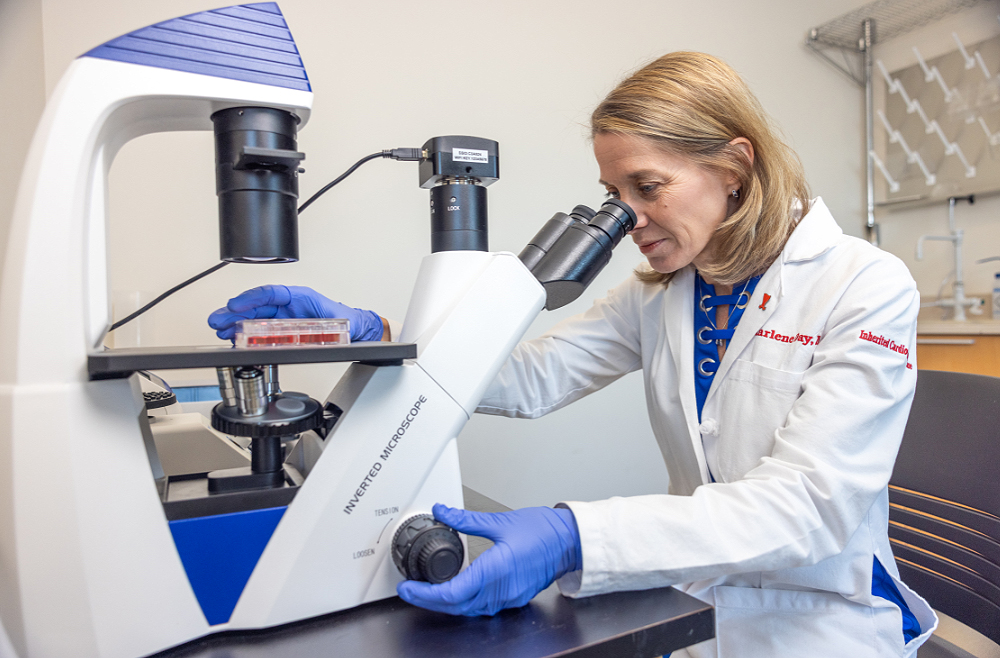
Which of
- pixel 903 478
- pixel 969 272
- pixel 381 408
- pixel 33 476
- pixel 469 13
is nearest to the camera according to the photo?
pixel 33 476

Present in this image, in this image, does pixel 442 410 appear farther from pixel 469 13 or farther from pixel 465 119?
pixel 469 13

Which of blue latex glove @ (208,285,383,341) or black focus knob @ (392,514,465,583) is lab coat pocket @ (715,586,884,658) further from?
blue latex glove @ (208,285,383,341)

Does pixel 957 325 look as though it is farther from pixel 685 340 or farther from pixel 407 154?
pixel 407 154

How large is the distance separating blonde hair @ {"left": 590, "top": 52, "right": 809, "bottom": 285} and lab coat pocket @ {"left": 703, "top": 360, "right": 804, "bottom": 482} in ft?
0.65

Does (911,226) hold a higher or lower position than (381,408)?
higher

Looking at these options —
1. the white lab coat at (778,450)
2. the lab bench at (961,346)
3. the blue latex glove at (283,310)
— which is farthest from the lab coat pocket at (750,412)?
the lab bench at (961,346)

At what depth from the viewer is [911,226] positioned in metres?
2.92

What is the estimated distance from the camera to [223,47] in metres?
0.57

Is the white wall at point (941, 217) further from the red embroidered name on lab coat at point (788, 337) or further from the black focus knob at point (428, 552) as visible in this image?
the black focus knob at point (428, 552)

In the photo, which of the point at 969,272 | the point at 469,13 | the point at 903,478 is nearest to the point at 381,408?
the point at 903,478

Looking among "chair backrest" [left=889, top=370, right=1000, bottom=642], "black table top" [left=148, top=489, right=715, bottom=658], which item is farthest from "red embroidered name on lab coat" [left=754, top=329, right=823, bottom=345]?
"black table top" [left=148, top=489, right=715, bottom=658]

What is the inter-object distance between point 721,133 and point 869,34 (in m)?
2.54

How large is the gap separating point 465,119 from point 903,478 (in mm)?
1522

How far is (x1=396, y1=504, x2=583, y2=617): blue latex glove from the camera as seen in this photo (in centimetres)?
55
